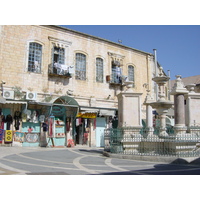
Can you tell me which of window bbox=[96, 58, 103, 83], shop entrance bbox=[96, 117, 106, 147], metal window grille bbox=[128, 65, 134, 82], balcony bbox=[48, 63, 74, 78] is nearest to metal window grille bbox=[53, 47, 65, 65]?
balcony bbox=[48, 63, 74, 78]

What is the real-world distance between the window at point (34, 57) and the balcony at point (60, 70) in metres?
1.00

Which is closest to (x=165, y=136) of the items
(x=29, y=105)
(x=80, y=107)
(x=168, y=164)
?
(x=168, y=164)

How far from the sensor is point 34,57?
18.4 m

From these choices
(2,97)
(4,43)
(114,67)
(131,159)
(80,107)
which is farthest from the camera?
(114,67)

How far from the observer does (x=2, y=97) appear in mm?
15812

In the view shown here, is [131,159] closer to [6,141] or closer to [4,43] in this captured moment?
[6,141]

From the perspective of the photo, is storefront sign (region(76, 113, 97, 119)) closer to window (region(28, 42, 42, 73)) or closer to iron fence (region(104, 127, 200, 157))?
window (region(28, 42, 42, 73))

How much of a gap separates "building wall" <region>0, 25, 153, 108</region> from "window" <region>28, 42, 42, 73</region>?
33 centimetres

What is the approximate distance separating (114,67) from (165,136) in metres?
13.6

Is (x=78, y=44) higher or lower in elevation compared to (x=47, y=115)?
higher

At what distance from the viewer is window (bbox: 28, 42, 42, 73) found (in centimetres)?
Answer: 1822

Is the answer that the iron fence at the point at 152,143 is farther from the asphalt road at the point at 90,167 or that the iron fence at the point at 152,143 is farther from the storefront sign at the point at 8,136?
the storefront sign at the point at 8,136

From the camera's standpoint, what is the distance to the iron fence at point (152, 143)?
399 inches

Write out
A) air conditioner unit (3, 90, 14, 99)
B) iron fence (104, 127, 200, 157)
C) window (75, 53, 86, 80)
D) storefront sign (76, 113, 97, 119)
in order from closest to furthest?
iron fence (104, 127, 200, 157)
air conditioner unit (3, 90, 14, 99)
storefront sign (76, 113, 97, 119)
window (75, 53, 86, 80)
